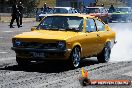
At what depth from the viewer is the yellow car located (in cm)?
1123

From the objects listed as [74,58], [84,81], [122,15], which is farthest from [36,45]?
[122,15]

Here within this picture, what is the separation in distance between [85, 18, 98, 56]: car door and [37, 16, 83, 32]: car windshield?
0.31 metres

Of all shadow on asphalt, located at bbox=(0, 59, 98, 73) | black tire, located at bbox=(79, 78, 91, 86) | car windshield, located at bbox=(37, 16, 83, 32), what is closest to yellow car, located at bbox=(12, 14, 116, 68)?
car windshield, located at bbox=(37, 16, 83, 32)

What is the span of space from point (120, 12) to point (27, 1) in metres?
19.1

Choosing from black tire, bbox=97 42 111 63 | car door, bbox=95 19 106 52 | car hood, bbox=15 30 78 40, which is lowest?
black tire, bbox=97 42 111 63

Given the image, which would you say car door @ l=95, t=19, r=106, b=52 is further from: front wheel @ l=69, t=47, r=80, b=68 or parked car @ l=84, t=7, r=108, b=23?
parked car @ l=84, t=7, r=108, b=23

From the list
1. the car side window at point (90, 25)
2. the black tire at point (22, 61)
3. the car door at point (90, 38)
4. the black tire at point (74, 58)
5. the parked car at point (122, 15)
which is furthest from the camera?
the parked car at point (122, 15)

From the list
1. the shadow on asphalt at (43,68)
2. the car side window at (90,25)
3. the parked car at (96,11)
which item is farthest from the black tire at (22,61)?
the parked car at (96,11)

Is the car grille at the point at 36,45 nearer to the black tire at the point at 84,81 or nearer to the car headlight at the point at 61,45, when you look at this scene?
the car headlight at the point at 61,45

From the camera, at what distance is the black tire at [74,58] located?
37.8ft

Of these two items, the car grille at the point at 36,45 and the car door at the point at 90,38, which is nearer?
the car grille at the point at 36,45

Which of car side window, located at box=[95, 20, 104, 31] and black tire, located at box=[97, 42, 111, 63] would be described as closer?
car side window, located at box=[95, 20, 104, 31]

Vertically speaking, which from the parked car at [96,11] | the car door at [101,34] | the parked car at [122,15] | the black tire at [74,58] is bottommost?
the parked car at [122,15]

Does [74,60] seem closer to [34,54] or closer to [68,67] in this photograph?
[68,67]
